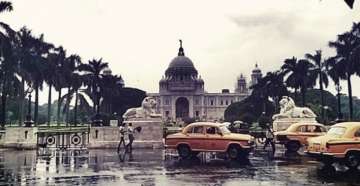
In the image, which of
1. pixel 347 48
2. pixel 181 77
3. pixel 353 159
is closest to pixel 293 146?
pixel 353 159

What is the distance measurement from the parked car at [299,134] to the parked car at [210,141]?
4.36 meters

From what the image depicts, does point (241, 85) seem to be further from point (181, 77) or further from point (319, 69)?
point (319, 69)

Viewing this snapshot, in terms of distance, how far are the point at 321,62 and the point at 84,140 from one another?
36.9 m

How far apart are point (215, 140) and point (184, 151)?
61.7 inches

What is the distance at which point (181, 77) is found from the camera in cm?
13775

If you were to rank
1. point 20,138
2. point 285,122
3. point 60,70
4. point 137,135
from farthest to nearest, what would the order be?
point 60,70
point 285,122
point 137,135
point 20,138

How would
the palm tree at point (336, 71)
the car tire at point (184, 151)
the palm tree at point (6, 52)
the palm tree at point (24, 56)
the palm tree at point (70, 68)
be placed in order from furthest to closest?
the palm tree at point (70, 68), the palm tree at point (336, 71), the palm tree at point (24, 56), the palm tree at point (6, 52), the car tire at point (184, 151)

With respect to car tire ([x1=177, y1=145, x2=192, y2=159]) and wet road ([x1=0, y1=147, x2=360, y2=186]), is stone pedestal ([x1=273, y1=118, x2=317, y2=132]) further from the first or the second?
wet road ([x1=0, y1=147, x2=360, y2=186])

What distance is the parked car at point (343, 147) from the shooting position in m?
15.1

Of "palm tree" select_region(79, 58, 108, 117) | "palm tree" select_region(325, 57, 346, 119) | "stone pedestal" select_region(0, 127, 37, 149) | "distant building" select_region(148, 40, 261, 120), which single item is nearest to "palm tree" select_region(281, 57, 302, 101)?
"palm tree" select_region(325, 57, 346, 119)

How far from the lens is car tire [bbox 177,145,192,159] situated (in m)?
19.8

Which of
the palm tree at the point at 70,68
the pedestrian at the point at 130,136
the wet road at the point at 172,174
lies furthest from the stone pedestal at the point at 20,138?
the palm tree at the point at 70,68

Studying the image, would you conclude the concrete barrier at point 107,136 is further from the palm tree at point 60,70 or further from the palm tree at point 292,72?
the palm tree at point 292,72

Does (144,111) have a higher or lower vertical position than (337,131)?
higher
